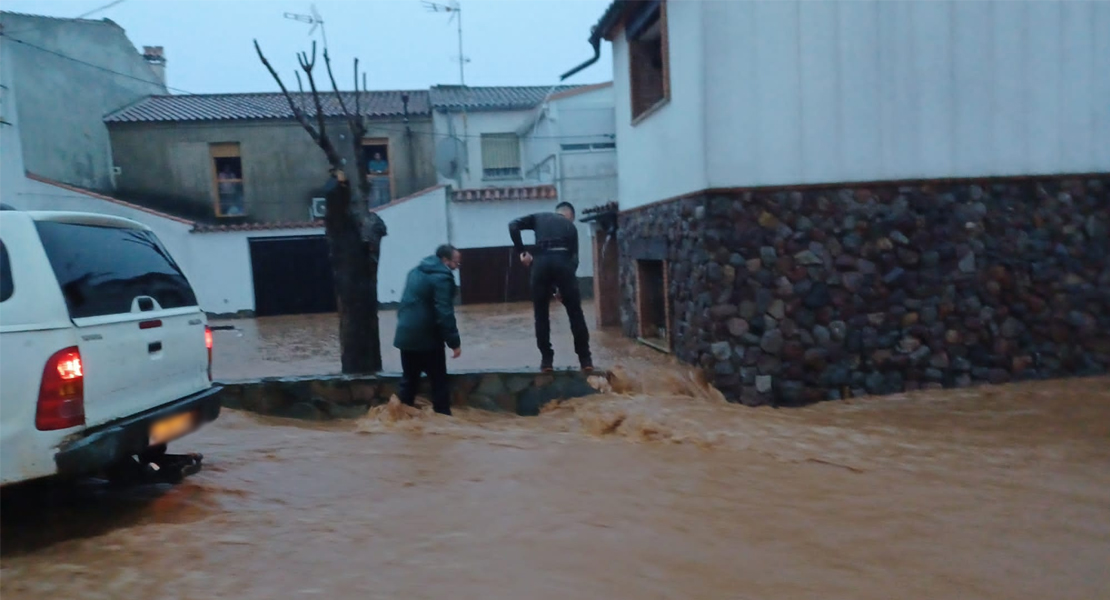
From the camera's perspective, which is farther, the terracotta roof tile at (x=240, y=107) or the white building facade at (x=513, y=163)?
the terracotta roof tile at (x=240, y=107)

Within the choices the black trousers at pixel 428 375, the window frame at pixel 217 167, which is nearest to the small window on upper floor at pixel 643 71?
the black trousers at pixel 428 375

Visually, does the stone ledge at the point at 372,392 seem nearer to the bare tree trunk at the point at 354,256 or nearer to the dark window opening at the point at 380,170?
the bare tree trunk at the point at 354,256

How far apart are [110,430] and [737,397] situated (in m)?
5.87

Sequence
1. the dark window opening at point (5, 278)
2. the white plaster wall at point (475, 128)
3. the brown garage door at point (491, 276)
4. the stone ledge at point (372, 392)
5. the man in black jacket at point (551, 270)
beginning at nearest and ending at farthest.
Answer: the dark window opening at point (5, 278) → the stone ledge at point (372, 392) → the man in black jacket at point (551, 270) → the brown garage door at point (491, 276) → the white plaster wall at point (475, 128)

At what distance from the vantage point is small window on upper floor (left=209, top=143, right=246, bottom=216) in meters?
24.6

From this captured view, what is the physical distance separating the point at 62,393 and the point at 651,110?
25.0ft

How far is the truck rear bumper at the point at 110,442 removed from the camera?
392 centimetres

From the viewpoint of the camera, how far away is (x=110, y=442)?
4.11 meters

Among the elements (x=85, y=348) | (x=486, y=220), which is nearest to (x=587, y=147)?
(x=486, y=220)

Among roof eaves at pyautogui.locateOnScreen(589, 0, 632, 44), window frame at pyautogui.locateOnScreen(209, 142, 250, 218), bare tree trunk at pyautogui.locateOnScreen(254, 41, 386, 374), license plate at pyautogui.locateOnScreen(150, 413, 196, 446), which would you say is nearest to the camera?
license plate at pyautogui.locateOnScreen(150, 413, 196, 446)

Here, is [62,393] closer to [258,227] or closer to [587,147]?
[258,227]

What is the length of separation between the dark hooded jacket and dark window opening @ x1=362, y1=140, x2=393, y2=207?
19.0 m

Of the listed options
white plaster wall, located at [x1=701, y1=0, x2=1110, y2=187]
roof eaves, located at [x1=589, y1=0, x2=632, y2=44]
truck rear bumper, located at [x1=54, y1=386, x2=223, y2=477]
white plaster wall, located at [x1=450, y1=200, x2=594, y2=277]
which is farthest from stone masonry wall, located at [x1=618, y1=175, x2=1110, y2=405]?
white plaster wall, located at [x1=450, y1=200, x2=594, y2=277]

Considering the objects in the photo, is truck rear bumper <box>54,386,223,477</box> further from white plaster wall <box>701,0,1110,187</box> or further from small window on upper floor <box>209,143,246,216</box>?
small window on upper floor <box>209,143,246,216</box>
